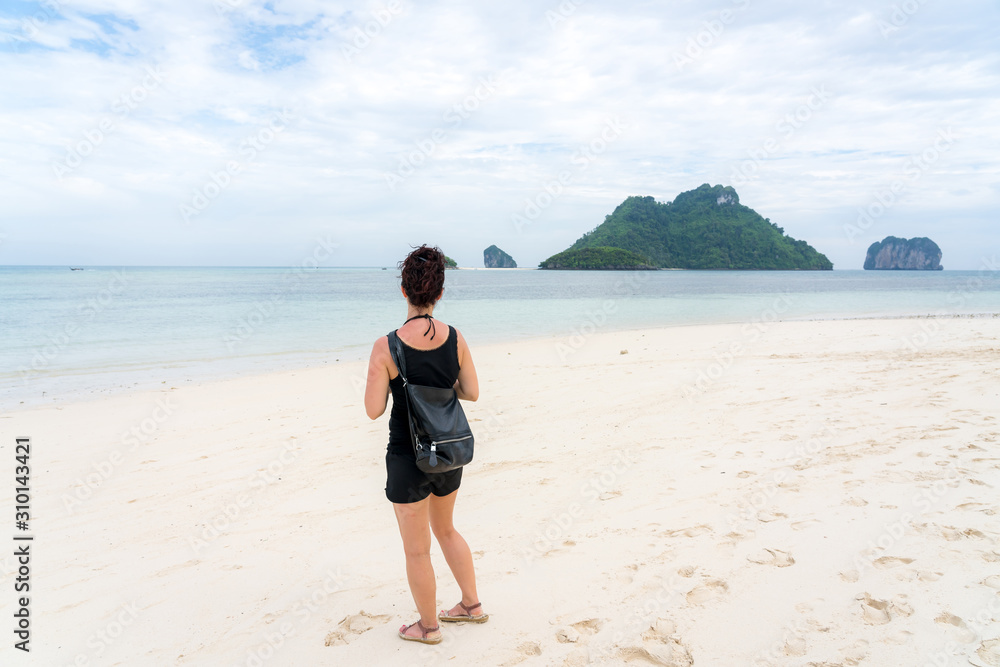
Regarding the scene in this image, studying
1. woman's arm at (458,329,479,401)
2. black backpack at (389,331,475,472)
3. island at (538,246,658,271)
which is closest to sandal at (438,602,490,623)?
black backpack at (389,331,475,472)

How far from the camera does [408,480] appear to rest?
8.99 ft

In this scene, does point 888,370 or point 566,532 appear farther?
point 888,370

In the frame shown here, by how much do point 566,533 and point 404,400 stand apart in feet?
6.86

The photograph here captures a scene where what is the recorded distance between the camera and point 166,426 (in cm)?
770

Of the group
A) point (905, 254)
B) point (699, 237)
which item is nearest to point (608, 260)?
point (699, 237)

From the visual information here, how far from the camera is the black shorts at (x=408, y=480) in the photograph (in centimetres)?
274

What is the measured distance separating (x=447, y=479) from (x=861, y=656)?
2.16 m

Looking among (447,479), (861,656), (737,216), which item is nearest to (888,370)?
(861,656)

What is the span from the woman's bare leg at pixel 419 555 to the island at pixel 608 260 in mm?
122707

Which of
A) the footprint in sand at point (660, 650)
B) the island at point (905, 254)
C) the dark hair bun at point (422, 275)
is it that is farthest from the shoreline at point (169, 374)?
the island at point (905, 254)

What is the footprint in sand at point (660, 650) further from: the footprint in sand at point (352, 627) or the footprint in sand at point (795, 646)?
the footprint in sand at point (352, 627)

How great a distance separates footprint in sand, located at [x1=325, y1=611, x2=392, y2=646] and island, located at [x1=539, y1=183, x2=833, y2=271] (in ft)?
406

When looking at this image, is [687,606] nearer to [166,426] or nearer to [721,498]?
[721,498]

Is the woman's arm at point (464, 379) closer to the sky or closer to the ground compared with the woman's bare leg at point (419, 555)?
closer to the sky
